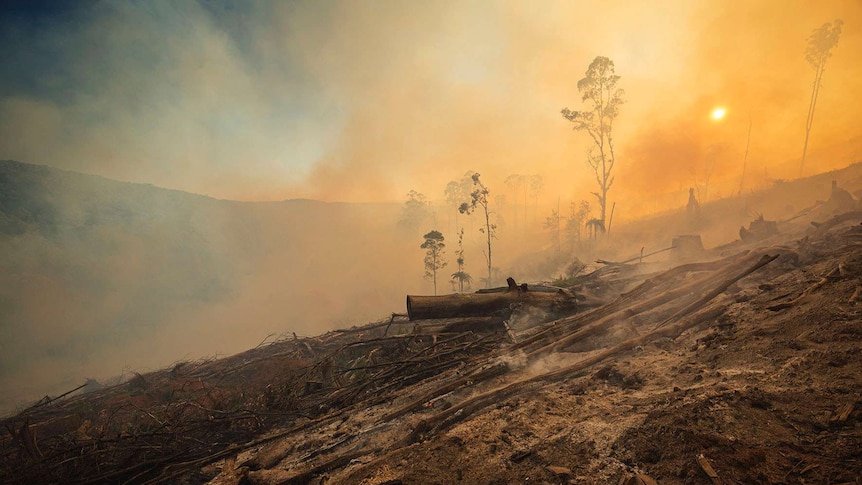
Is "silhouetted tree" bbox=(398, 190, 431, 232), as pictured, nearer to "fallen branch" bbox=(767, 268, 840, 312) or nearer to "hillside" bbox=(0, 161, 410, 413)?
"hillside" bbox=(0, 161, 410, 413)

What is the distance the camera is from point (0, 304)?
37.5 meters

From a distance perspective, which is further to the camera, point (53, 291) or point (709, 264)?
point (53, 291)

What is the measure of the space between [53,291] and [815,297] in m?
71.9

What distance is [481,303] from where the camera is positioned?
8156mm

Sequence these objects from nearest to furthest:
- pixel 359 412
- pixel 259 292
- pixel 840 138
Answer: pixel 359 412 < pixel 259 292 < pixel 840 138

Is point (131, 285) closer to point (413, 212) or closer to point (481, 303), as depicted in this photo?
point (413, 212)

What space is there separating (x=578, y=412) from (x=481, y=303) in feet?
14.8

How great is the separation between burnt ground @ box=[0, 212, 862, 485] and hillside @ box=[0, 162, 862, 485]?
→ 0.07ft

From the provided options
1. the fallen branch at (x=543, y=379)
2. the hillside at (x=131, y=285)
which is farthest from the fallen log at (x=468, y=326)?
the hillside at (x=131, y=285)

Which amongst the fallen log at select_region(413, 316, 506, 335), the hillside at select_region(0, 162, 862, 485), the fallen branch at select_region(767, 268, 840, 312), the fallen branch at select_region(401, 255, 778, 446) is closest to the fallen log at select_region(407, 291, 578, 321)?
the fallen log at select_region(413, 316, 506, 335)

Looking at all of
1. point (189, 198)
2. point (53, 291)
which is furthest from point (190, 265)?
point (189, 198)

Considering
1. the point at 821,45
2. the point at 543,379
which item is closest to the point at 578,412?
the point at 543,379

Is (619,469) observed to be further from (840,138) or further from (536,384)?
(840,138)

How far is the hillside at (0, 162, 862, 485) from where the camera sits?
8.09ft
